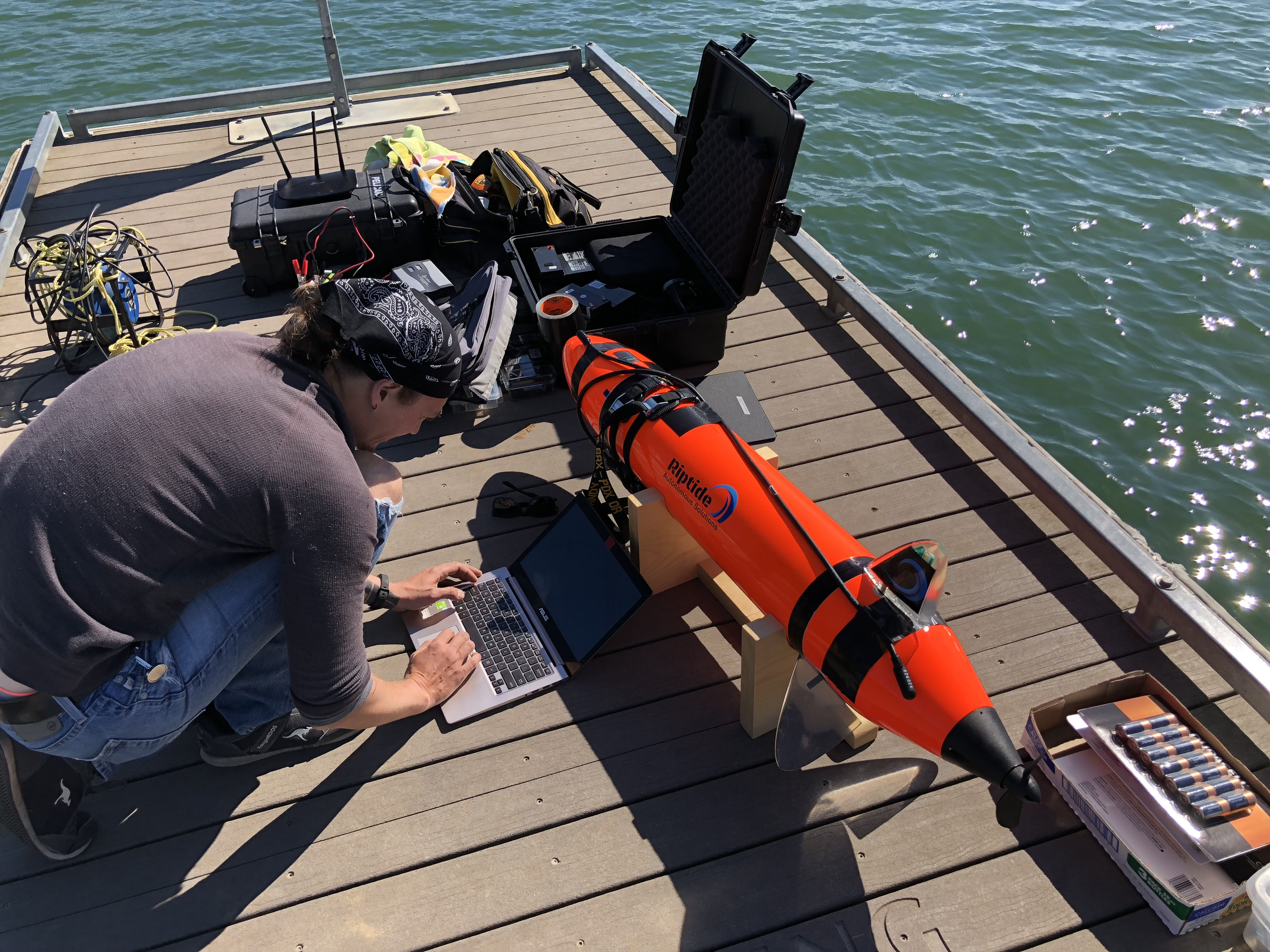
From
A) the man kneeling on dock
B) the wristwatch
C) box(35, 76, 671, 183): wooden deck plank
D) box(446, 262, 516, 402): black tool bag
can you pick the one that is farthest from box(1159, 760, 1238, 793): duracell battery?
box(35, 76, 671, 183): wooden deck plank

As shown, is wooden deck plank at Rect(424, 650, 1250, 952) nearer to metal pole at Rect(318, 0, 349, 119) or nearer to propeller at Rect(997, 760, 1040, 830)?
propeller at Rect(997, 760, 1040, 830)

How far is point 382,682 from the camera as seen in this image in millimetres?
2307

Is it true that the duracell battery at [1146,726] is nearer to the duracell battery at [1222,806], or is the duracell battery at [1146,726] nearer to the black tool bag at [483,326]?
the duracell battery at [1222,806]

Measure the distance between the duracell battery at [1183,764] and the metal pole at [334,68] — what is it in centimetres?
573

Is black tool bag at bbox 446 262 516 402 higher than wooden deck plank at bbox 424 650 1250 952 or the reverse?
higher

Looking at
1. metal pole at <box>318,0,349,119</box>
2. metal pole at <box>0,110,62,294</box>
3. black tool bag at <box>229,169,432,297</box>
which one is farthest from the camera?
metal pole at <box>318,0,349,119</box>

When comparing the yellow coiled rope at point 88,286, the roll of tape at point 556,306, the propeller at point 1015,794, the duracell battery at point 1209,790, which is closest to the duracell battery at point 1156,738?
the duracell battery at point 1209,790

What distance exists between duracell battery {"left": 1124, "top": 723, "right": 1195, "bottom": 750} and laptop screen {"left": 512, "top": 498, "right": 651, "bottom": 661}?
4.58 feet

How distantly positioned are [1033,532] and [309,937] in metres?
2.71

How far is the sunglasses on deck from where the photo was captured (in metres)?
3.23

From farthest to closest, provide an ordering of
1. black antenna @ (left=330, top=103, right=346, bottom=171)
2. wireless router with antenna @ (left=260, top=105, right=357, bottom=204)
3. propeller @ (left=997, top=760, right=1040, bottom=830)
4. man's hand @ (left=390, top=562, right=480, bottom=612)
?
black antenna @ (left=330, top=103, right=346, bottom=171), wireless router with antenna @ (left=260, top=105, right=357, bottom=204), man's hand @ (left=390, top=562, right=480, bottom=612), propeller @ (left=997, top=760, right=1040, bottom=830)

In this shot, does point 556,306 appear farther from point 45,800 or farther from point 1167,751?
point 1167,751

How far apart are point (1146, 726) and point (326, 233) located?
4066 mm

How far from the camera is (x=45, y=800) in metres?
2.15
